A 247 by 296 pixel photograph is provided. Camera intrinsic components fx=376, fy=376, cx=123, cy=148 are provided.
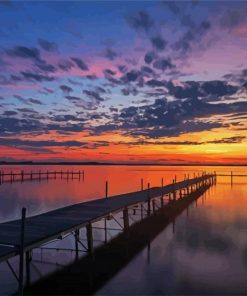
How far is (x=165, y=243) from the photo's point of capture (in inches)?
738

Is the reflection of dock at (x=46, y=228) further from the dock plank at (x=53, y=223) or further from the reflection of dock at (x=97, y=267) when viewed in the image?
the reflection of dock at (x=97, y=267)

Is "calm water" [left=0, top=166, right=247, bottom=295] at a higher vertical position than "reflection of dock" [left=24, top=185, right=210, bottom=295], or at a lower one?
lower

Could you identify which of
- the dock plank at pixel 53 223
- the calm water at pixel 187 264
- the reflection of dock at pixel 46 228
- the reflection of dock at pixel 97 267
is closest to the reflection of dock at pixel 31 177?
the calm water at pixel 187 264

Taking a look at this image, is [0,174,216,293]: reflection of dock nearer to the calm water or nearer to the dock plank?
the dock plank

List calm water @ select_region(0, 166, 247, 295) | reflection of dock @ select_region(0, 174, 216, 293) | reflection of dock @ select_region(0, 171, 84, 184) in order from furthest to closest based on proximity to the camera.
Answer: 1. reflection of dock @ select_region(0, 171, 84, 184)
2. calm water @ select_region(0, 166, 247, 295)
3. reflection of dock @ select_region(0, 174, 216, 293)

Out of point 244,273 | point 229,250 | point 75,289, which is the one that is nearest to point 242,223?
point 229,250

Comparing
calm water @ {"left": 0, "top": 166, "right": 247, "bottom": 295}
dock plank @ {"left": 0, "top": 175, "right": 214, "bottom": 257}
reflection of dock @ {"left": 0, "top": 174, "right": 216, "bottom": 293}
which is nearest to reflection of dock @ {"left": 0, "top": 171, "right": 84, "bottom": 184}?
calm water @ {"left": 0, "top": 166, "right": 247, "bottom": 295}

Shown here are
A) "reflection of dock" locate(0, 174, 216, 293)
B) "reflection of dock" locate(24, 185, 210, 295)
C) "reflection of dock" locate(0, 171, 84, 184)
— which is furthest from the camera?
"reflection of dock" locate(0, 171, 84, 184)

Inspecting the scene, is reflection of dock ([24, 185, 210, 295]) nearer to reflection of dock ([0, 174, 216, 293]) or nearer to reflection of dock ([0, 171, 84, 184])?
reflection of dock ([0, 174, 216, 293])

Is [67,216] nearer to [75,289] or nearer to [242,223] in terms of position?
[75,289]

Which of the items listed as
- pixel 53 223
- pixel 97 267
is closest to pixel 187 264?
pixel 97 267

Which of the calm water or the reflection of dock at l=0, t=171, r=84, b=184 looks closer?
the calm water

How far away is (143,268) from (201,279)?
2.27 meters

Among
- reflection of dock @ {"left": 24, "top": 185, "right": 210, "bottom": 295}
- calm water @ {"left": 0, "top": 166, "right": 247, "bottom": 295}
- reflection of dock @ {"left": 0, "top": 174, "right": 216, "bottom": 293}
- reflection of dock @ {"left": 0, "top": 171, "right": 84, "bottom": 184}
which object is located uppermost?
reflection of dock @ {"left": 0, "top": 174, "right": 216, "bottom": 293}
